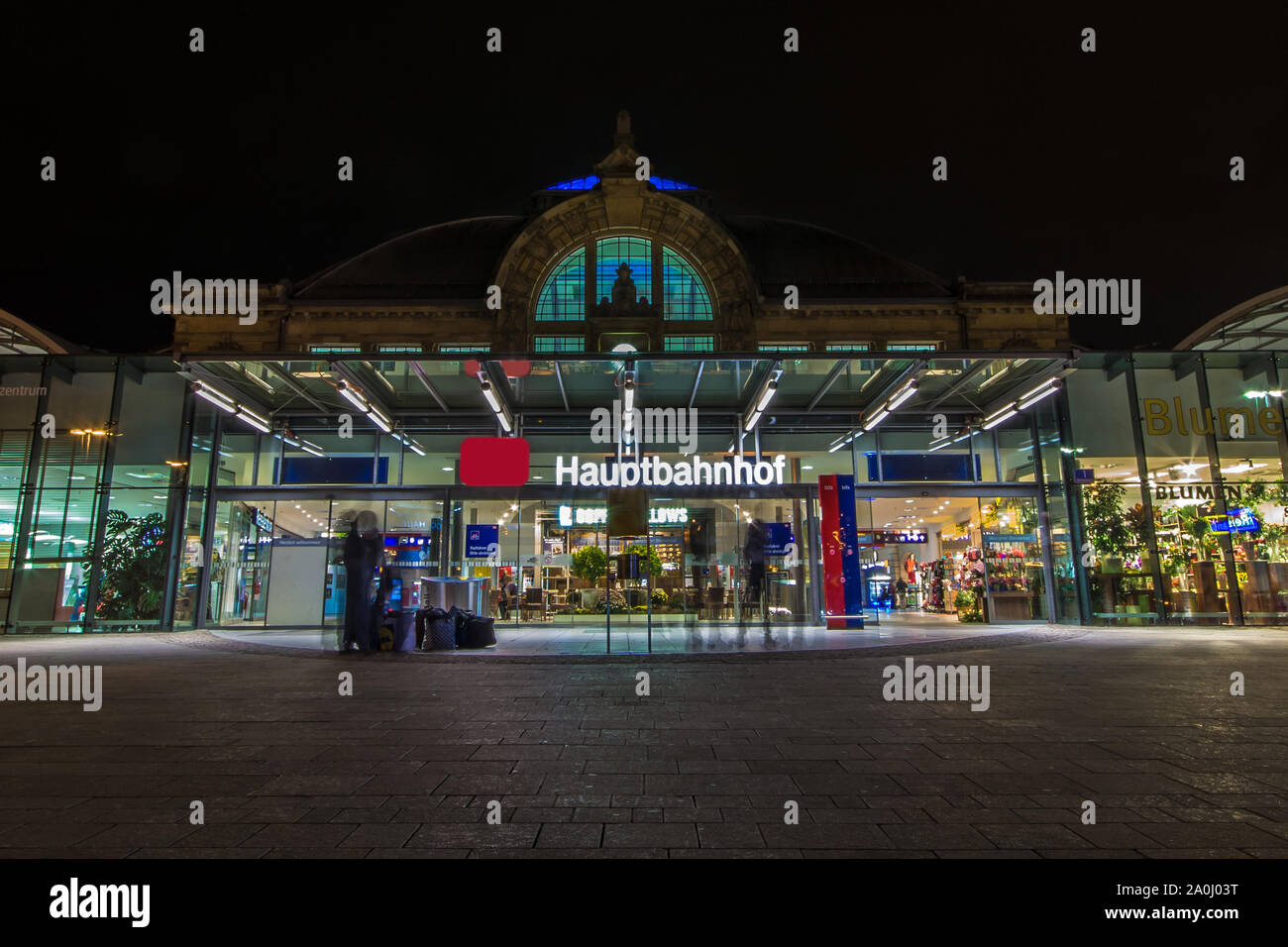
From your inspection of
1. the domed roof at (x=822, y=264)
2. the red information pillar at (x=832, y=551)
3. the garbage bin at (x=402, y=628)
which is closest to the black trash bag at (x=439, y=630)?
the garbage bin at (x=402, y=628)

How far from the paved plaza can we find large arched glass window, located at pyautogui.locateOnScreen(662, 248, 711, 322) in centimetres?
2000

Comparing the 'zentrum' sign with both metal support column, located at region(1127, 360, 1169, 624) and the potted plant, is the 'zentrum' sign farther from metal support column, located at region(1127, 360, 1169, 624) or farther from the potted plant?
metal support column, located at region(1127, 360, 1169, 624)

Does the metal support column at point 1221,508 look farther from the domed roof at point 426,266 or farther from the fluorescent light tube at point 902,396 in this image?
the domed roof at point 426,266

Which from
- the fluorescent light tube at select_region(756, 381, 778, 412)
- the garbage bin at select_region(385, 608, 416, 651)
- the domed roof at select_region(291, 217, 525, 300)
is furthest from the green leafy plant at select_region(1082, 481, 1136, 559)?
the domed roof at select_region(291, 217, 525, 300)

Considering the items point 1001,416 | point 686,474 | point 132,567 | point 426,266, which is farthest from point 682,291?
point 132,567

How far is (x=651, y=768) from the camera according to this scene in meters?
4.12

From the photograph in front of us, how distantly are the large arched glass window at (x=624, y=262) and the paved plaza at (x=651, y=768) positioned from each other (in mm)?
20275

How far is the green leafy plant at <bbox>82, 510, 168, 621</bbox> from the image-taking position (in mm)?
16844

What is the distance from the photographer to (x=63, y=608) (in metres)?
A: 16.5

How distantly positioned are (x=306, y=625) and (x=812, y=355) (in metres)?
14.3

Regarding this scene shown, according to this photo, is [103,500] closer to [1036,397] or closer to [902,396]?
[902,396]

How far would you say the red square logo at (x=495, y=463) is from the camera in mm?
18266

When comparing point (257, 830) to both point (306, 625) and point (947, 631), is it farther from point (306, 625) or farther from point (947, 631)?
point (306, 625)
